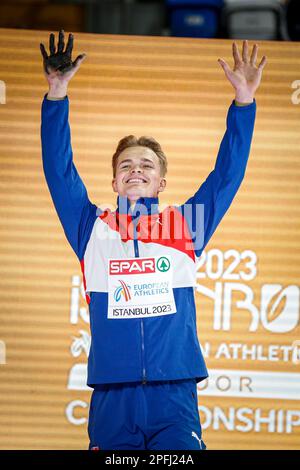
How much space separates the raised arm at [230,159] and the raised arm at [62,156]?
48cm

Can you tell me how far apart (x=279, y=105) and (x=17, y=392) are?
2054 millimetres

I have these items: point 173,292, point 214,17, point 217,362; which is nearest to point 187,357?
point 173,292

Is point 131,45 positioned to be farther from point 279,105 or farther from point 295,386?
point 295,386

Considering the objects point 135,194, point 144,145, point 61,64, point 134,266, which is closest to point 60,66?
point 61,64

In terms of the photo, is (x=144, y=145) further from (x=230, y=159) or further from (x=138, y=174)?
(x=230, y=159)

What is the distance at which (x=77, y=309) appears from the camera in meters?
3.70

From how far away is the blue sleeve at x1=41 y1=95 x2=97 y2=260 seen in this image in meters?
3.05

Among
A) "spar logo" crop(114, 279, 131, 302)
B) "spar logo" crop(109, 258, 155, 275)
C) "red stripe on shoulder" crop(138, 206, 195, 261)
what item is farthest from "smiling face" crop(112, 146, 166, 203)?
"spar logo" crop(114, 279, 131, 302)

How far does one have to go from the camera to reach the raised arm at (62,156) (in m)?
3.05

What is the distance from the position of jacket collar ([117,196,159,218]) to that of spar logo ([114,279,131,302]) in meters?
0.31

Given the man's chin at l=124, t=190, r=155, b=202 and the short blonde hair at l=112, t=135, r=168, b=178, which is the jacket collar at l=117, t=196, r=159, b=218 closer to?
the man's chin at l=124, t=190, r=155, b=202

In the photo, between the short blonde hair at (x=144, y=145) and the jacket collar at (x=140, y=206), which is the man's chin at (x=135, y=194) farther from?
the short blonde hair at (x=144, y=145)

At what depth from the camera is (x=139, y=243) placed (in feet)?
10.2

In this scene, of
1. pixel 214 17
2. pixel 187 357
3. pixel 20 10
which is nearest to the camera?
pixel 187 357
